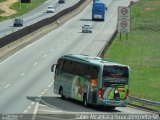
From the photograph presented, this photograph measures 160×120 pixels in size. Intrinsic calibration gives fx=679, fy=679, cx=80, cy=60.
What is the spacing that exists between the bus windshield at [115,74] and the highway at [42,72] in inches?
72.4

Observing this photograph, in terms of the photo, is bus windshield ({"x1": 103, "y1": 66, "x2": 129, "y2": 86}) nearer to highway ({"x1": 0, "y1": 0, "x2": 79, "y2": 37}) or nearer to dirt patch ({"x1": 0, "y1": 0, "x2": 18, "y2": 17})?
highway ({"x1": 0, "y1": 0, "x2": 79, "y2": 37})

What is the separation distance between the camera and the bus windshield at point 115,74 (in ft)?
131

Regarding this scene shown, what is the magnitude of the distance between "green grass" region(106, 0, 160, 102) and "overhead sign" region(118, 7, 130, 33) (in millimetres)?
4476

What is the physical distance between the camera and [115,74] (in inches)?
1587

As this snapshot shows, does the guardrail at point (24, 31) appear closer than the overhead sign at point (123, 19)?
No

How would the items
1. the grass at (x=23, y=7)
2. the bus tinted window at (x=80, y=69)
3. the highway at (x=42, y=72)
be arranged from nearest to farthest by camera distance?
the highway at (x=42, y=72), the bus tinted window at (x=80, y=69), the grass at (x=23, y=7)

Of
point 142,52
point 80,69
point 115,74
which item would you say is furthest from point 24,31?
point 115,74

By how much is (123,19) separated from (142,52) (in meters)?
31.4

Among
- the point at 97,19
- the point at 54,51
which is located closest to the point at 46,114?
the point at 54,51

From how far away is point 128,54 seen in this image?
263 ft

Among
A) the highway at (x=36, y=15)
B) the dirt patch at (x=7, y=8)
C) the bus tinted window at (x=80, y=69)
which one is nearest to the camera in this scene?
the bus tinted window at (x=80, y=69)

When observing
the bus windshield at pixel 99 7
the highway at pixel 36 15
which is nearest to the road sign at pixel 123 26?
the highway at pixel 36 15

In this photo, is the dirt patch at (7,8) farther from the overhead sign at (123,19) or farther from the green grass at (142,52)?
the overhead sign at (123,19)

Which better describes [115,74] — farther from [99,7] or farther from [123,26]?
[99,7]
